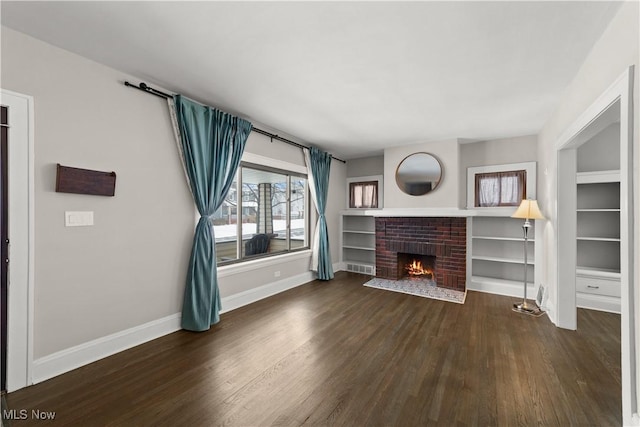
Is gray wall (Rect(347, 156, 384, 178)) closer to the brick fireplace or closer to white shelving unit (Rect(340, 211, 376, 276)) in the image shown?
white shelving unit (Rect(340, 211, 376, 276))

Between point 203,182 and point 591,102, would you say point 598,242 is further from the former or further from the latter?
point 203,182

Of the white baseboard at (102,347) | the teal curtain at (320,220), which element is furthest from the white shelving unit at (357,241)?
the white baseboard at (102,347)

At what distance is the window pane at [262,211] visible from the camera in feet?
13.2

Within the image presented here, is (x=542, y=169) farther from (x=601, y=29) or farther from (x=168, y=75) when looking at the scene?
(x=168, y=75)

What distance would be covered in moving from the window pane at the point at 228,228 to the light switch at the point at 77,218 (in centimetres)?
147

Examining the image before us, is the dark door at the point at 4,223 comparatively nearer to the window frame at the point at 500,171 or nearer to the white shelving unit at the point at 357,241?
the white shelving unit at the point at 357,241

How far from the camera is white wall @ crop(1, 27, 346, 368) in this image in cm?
207

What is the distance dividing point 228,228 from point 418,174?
3.35 m

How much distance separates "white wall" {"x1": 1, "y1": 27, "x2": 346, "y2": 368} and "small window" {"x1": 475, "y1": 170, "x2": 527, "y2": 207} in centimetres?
455

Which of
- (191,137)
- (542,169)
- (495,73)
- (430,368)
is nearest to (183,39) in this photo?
(191,137)

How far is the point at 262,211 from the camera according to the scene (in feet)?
14.5

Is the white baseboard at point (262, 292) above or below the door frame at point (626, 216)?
below

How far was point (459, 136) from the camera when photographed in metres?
4.46

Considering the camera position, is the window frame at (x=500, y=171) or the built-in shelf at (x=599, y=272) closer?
the built-in shelf at (x=599, y=272)
